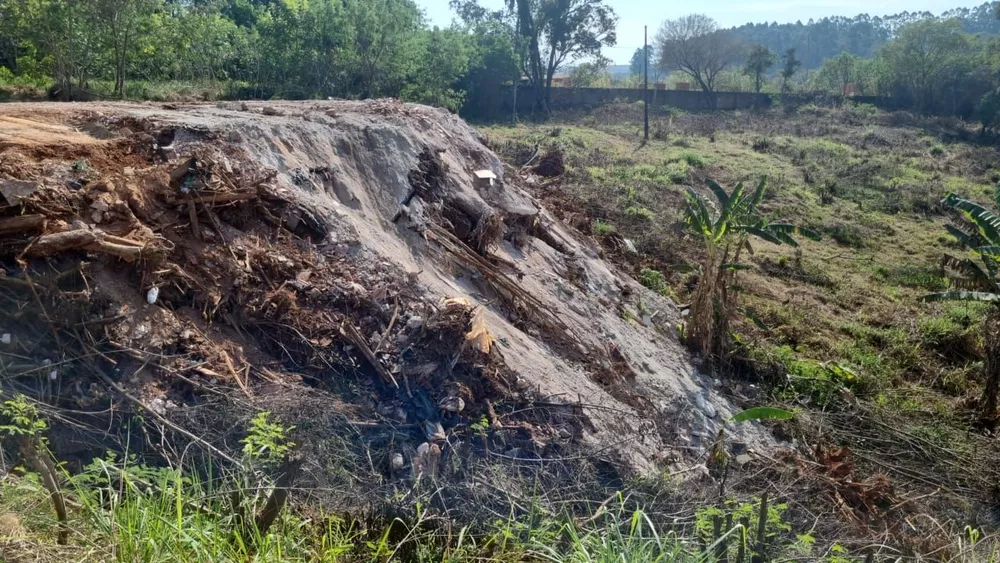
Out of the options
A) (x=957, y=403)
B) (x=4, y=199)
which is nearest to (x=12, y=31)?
(x=4, y=199)

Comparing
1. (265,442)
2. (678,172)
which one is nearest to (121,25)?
(678,172)

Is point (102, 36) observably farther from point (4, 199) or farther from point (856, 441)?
point (856, 441)

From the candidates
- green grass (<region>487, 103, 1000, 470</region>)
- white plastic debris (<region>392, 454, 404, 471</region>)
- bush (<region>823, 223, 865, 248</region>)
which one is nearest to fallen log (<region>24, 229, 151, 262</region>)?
white plastic debris (<region>392, 454, 404, 471</region>)

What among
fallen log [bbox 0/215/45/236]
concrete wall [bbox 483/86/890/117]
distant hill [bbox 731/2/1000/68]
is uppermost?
distant hill [bbox 731/2/1000/68]

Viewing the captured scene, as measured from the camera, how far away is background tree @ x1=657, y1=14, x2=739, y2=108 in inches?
1586

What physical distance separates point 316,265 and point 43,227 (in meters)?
1.77

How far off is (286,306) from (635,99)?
102 ft

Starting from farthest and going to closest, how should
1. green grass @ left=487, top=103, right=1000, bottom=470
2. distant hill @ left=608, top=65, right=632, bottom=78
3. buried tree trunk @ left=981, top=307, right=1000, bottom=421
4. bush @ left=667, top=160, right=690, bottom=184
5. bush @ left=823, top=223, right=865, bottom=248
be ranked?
1. distant hill @ left=608, top=65, right=632, bottom=78
2. bush @ left=667, top=160, right=690, bottom=184
3. bush @ left=823, top=223, right=865, bottom=248
4. green grass @ left=487, top=103, right=1000, bottom=470
5. buried tree trunk @ left=981, top=307, right=1000, bottom=421

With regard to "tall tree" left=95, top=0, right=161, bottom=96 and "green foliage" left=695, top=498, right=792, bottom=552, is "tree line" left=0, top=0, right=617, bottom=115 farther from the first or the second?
"green foliage" left=695, top=498, right=792, bottom=552

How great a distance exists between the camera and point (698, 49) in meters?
40.3

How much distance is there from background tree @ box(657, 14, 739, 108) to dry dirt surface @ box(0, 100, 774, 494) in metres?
34.6

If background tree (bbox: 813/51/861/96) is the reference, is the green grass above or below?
below

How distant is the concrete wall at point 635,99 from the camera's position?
30266 mm

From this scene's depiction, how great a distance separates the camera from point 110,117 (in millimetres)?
6086
